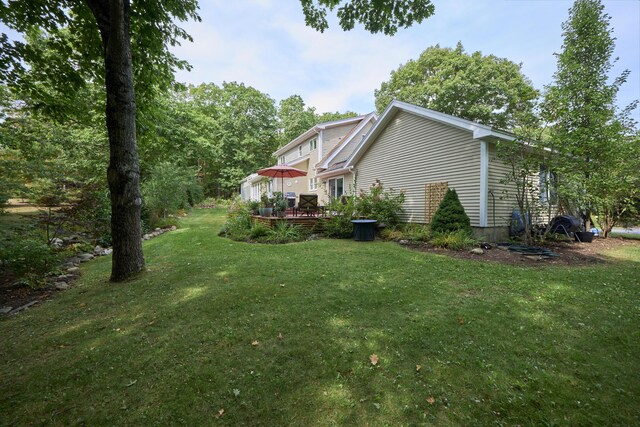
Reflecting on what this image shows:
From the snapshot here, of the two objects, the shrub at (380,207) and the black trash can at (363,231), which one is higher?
the shrub at (380,207)

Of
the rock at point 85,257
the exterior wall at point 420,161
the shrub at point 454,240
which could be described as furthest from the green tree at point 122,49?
the shrub at point 454,240

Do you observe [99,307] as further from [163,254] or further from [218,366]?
[163,254]

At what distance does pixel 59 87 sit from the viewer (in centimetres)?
546

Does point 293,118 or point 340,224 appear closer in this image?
point 340,224

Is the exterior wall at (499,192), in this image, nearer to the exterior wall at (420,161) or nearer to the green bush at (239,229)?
the exterior wall at (420,161)

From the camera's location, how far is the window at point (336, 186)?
16.0 meters

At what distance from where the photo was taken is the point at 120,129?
4316 millimetres

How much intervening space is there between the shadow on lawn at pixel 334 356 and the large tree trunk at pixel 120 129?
0.90 meters

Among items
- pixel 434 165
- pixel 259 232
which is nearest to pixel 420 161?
pixel 434 165

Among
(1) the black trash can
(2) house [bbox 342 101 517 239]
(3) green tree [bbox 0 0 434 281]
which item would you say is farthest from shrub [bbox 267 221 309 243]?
(2) house [bbox 342 101 517 239]

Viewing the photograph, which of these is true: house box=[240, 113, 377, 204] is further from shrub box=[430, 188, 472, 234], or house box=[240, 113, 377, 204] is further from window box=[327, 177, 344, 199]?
shrub box=[430, 188, 472, 234]

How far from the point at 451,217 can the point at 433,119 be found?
386 centimetres

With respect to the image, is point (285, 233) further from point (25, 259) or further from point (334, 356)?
point (334, 356)

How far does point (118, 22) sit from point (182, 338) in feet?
16.8
